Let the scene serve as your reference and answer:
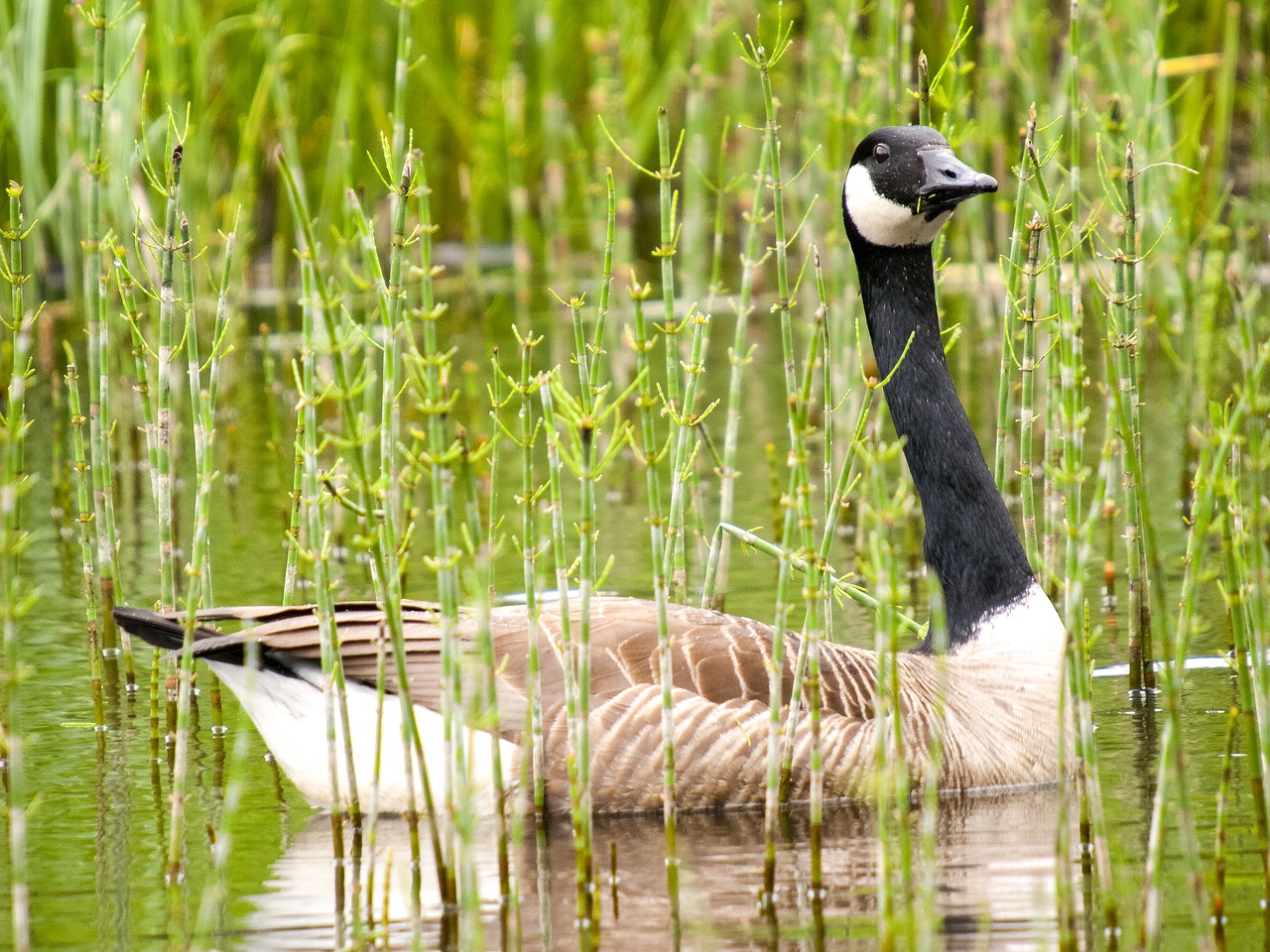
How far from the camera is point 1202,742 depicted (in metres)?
6.96

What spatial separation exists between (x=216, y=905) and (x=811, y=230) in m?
9.27

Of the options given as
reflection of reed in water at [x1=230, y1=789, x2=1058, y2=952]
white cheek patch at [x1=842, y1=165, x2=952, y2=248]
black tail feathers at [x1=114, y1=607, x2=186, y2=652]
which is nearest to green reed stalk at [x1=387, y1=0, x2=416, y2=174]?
black tail feathers at [x1=114, y1=607, x2=186, y2=652]

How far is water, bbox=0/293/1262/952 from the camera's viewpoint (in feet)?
17.4

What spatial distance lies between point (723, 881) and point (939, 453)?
2.26 metres

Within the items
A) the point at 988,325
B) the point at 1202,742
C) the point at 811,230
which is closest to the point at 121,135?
the point at 811,230

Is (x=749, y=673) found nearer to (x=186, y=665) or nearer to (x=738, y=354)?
(x=738, y=354)

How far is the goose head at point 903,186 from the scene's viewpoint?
691 cm

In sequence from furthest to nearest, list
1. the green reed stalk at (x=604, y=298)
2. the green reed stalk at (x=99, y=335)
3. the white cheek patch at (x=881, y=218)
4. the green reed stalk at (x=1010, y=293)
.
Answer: the white cheek patch at (x=881, y=218)
the green reed stalk at (x=99, y=335)
the green reed stalk at (x=1010, y=293)
the green reed stalk at (x=604, y=298)

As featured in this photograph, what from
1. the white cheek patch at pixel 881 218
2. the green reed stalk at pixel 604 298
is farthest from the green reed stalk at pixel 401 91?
the white cheek patch at pixel 881 218

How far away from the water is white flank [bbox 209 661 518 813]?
0.20m

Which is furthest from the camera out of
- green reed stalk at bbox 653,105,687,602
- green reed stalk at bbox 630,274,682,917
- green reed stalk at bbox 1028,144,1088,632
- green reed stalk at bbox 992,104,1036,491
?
green reed stalk at bbox 992,104,1036,491

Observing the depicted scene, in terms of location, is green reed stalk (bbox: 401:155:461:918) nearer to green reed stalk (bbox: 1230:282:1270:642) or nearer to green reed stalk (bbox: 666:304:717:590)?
green reed stalk (bbox: 666:304:717:590)

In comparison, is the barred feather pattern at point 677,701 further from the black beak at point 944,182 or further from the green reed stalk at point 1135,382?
the black beak at point 944,182

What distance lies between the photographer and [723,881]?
18.8 feet
